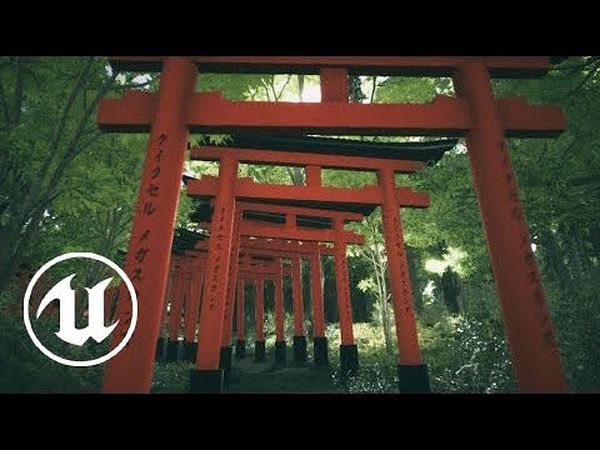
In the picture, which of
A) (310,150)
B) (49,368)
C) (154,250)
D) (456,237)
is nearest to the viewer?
(154,250)

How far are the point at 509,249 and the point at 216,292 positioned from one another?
5163 mm

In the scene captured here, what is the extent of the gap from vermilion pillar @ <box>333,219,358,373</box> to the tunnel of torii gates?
735cm

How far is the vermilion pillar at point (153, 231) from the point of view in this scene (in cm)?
432

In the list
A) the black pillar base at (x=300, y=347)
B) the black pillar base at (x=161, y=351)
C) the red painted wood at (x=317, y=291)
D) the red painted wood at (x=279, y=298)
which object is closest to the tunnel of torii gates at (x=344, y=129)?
the red painted wood at (x=317, y=291)

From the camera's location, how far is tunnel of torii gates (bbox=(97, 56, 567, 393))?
457cm

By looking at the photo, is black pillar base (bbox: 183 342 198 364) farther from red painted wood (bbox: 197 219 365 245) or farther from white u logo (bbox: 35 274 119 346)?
white u logo (bbox: 35 274 119 346)

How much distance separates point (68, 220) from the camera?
1041 cm

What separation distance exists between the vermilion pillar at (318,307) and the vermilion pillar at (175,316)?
27.6 feet

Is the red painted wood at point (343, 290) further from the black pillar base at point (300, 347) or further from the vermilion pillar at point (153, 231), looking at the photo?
the vermilion pillar at point (153, 231)

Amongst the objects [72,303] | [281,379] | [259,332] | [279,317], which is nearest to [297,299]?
[279,317]

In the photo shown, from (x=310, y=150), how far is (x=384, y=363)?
7.34m

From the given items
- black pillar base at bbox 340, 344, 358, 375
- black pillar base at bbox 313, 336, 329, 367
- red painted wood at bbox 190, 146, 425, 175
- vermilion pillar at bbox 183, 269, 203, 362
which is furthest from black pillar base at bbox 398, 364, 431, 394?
vermilion pillar at bbox 183, 269, 203, 362

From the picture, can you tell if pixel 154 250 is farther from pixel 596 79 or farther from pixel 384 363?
pixel 384 363

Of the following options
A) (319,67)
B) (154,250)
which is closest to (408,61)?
(319,67)
